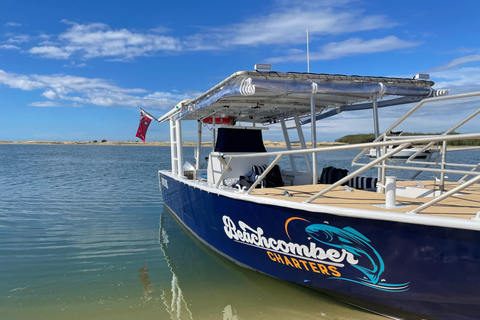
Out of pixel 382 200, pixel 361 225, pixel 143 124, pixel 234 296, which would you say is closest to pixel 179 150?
pixel 143 124

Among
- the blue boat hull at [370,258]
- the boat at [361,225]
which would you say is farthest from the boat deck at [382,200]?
the blue boat hull at [370,258]

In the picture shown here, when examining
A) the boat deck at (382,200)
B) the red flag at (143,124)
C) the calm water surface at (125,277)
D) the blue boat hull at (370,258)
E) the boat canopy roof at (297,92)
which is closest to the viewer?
the blue boat hull at (370,258)

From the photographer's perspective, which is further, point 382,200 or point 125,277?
point 125,277

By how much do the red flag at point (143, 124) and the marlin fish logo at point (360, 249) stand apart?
8.18 m

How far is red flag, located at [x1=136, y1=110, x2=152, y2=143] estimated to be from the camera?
427 inches

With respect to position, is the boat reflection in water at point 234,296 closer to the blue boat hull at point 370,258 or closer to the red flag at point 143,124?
the blue boat hull at point 370,258

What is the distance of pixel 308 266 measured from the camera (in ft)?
14.1

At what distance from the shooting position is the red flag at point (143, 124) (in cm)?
1085

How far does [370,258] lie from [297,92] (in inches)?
114

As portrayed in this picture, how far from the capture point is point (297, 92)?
18.0ft

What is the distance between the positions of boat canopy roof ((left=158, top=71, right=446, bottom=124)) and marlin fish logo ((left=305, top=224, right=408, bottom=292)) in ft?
7.69

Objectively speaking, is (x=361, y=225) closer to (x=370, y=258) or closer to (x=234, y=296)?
(x=370, y=258)

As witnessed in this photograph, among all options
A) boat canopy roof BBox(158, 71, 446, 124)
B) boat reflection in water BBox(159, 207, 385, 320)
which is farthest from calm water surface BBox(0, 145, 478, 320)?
boat canopy roof BBox(158, 71, 446, 124)

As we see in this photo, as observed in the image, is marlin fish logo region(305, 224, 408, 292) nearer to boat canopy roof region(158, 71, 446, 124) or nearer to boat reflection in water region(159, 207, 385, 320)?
boat reflection in water region(159, 207, 385, 320)
